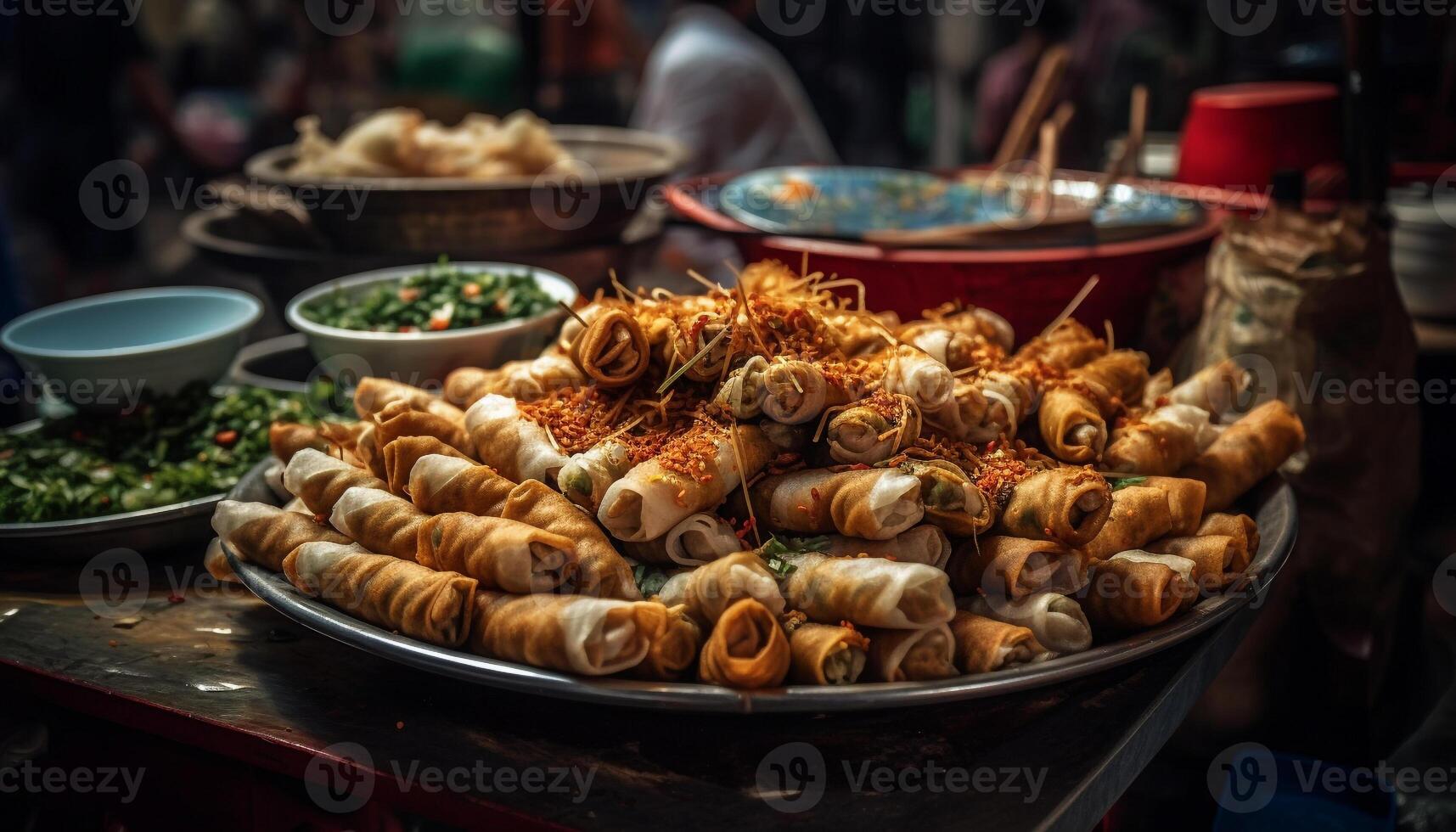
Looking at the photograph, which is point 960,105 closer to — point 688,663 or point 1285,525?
point 1285,525

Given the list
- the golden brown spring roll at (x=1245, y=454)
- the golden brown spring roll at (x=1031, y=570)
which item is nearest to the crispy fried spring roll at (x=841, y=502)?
the golden brown spring roll at (x=1031, y=570)

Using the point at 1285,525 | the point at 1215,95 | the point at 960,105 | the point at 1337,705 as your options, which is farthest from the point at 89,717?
the point at 960,105

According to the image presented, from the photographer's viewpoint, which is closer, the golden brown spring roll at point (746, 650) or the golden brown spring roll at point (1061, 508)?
the golden brown spring roll at point (746, 650)

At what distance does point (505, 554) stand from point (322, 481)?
0.55 m

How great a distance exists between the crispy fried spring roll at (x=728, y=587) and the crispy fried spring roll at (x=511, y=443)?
15.8 inches

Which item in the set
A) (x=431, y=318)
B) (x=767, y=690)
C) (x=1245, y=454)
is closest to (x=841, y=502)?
(x=767, y=690)

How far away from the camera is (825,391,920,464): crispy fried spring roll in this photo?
173 centimetres

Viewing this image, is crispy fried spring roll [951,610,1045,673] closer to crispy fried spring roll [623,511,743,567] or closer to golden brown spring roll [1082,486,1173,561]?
golden brown spring roll [1082,486,1173,561]

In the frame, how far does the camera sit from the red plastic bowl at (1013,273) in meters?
2.71

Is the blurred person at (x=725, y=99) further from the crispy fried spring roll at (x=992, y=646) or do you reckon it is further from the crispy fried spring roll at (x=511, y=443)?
the crispy fried spring roll at (x=992, y=646)

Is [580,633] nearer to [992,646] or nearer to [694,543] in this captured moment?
[694,543]

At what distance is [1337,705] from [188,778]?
8.82ft

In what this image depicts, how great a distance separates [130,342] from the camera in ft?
9.97

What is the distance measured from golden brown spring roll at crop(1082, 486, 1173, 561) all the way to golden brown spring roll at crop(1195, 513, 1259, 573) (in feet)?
0.33
